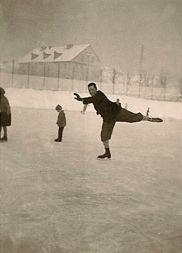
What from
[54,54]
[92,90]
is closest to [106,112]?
[92,90]

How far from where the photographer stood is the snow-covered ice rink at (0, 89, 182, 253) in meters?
2.20

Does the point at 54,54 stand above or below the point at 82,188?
above

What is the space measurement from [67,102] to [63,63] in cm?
22

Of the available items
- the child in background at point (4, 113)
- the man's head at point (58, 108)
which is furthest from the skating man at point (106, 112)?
the child in background at point (4, 113)

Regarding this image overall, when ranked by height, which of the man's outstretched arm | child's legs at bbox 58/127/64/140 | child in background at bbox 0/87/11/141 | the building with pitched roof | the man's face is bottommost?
child's legs at bbox 58/127/64/140

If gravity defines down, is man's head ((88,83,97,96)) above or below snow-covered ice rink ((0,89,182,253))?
above

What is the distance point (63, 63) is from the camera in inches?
93.9

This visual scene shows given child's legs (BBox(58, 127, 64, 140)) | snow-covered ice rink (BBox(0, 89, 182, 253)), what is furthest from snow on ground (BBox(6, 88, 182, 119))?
child's legs (BBox(58, 127, 64, 140))

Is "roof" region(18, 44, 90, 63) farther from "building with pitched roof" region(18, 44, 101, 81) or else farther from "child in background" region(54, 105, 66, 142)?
"child in background" region(54, 105, 66, 142)

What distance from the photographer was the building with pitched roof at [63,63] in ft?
7.70

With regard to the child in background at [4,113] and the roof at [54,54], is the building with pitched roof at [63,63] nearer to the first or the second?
the roof at [54,54]

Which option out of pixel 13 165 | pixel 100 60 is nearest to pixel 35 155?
pixel 13 165

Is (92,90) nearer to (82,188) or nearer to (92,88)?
(92,88)

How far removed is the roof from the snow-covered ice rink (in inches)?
9.5
